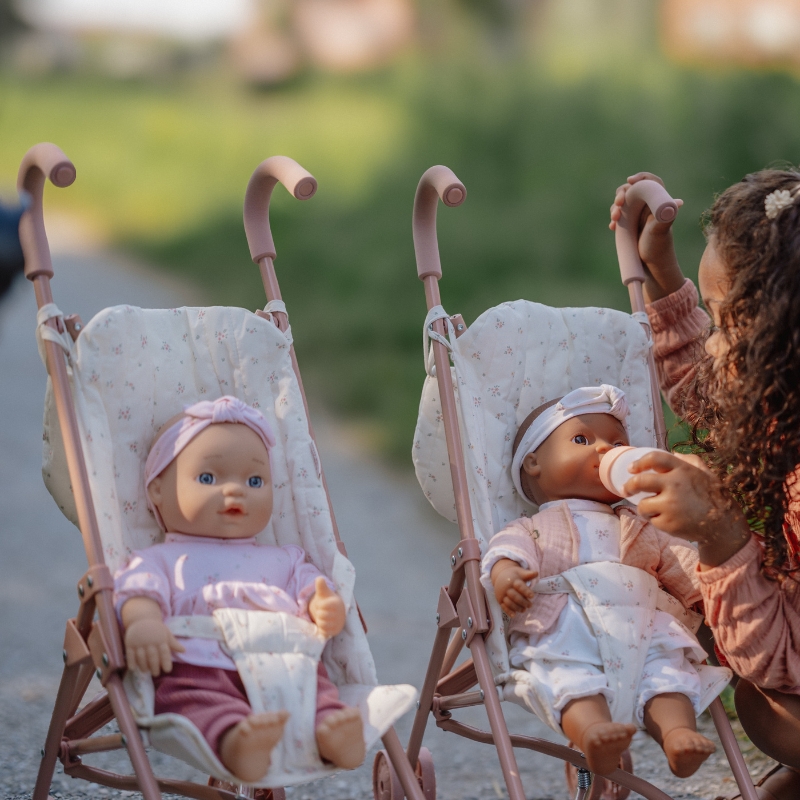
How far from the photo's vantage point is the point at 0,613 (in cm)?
407

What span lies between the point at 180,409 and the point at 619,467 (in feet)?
3.12

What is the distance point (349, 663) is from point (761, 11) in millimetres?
8840

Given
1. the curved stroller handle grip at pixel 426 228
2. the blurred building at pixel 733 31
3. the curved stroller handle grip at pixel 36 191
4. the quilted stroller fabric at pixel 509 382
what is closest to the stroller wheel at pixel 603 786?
the quilted stroller fabric at pixel 509 382

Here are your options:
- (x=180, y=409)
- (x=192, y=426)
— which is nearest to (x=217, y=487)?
(x=192, y=426)

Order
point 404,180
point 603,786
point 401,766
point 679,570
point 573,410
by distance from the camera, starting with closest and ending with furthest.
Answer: point 401,766, point 679,570, point 573,410, point 603,786, point 404,180

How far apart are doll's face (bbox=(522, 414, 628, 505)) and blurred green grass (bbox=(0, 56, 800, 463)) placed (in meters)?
3.68

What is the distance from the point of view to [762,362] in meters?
1.88

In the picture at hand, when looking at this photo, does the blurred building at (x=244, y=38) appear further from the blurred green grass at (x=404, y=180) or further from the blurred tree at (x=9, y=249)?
the blurred tree at (x=9, y=249)

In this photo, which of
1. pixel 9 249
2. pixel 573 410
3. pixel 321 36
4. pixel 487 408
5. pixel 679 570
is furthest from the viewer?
pixel 321 36

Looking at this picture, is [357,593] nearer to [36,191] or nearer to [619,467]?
[619,467]

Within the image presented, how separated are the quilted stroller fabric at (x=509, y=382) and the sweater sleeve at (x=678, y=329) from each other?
12cm

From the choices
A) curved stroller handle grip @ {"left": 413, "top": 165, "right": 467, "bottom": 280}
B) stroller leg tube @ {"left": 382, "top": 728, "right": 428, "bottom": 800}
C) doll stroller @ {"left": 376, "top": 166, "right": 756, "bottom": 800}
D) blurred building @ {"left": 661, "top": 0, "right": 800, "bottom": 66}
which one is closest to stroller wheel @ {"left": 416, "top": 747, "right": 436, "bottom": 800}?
doll stroller @ {"left": 376, "top": 166, "right": 756, "bottom": 800}

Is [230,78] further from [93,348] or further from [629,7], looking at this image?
[93,348]

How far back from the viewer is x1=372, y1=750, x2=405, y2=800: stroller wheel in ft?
7.87
